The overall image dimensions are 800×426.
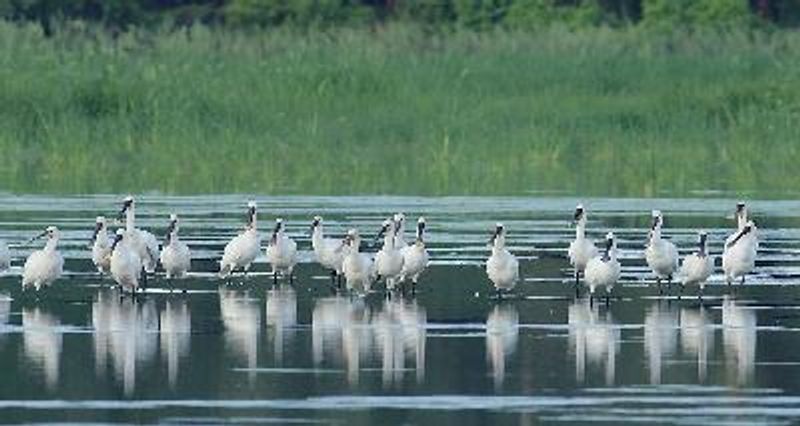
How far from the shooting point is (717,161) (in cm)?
3959

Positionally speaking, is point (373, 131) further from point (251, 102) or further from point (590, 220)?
point (590, 220)

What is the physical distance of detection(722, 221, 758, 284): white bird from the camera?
2550cm

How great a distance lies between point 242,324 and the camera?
2227cm

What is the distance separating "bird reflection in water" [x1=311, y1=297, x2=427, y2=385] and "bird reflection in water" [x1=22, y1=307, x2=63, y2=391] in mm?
1570

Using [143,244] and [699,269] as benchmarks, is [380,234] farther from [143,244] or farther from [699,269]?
[699,269]

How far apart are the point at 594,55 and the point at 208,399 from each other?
2721 cm

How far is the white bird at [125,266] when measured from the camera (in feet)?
79.6

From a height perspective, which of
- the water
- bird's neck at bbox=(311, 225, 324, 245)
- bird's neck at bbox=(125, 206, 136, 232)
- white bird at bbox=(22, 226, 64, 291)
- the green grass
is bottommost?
the water

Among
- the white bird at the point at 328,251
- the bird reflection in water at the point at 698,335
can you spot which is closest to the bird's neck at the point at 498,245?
the white bird at the point at 328,251

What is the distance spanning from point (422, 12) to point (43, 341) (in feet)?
129

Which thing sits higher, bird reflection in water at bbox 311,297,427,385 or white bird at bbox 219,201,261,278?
white bird at bbox 219,201,261,278

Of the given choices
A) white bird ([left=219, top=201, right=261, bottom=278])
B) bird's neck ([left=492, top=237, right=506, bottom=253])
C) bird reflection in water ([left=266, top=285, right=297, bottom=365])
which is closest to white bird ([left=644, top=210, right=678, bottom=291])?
bird's neck ([left=492, top=237, right=506, bottom=253])

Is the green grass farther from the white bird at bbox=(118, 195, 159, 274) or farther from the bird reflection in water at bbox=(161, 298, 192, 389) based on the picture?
the bird reflection in water at bbox=(161, 298, 192, 389)

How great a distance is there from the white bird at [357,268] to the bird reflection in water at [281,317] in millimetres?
431
